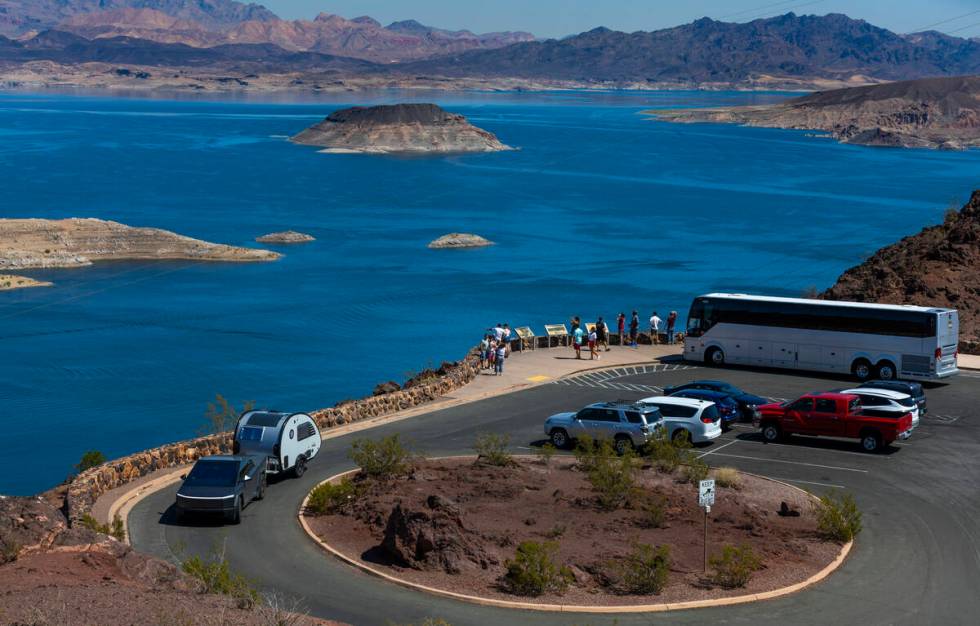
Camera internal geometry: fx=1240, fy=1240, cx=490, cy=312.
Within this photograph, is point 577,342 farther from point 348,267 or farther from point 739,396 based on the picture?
point 348,267

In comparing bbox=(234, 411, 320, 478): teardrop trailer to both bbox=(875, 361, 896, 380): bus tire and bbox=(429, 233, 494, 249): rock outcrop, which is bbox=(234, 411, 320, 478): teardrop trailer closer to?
bbox=(875, 361, 896, 380): bus tire

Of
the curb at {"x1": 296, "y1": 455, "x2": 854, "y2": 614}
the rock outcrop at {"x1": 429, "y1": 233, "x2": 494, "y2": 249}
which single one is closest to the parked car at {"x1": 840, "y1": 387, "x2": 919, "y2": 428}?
the curb at {"x1": 296, "y1": 455, "x2": 854, "y2": 614}

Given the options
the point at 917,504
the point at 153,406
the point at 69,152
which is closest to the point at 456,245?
the point at 153,406

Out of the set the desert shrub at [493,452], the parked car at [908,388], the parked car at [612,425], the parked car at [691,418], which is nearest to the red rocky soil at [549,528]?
the desert shrub at [493,452]

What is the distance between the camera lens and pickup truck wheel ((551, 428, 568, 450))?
1178 inches

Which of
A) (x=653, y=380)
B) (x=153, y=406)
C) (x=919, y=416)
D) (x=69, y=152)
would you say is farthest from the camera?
(x=69, y=152)

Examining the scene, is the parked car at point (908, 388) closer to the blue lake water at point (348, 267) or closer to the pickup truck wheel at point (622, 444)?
the pickup truck wheel at point (622, 444)

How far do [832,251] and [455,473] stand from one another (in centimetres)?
8439

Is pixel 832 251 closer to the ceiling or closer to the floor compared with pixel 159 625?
closer to the floor

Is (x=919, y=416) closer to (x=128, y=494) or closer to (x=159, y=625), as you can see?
(x=128, y=494)

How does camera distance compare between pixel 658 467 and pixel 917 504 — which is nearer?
pixel 917 504

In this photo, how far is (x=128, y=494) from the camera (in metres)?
25.4

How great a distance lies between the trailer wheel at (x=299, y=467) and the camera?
26.9 m

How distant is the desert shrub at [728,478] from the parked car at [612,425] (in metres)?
2.46
